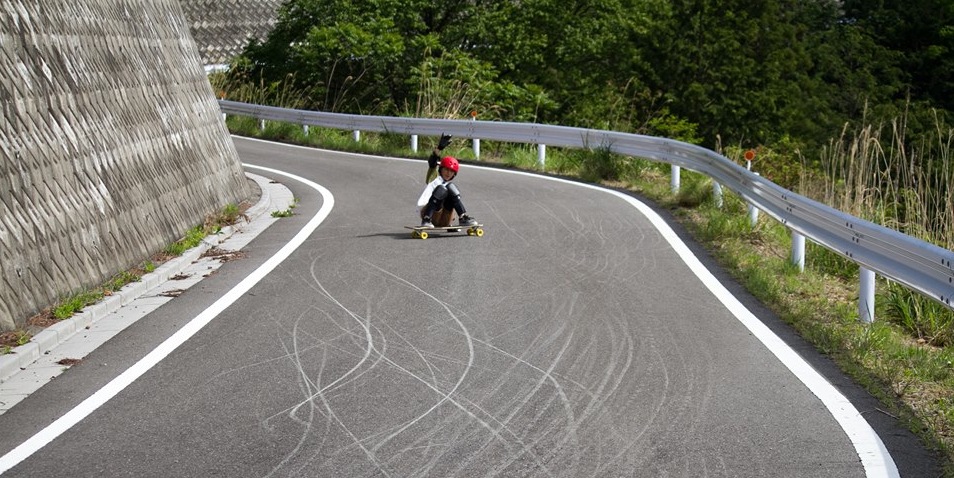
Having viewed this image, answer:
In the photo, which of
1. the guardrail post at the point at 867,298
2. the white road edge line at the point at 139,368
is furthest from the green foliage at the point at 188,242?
the guardrail post at the point at 867,298

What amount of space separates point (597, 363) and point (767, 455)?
1988mm

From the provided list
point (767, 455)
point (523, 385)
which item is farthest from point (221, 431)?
point (767, 455)

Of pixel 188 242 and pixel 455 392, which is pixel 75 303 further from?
pixel 455 392

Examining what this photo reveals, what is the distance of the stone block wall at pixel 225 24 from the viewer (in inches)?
1704

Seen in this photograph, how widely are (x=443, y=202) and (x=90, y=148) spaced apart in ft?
14.0

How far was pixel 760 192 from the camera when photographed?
12.8 meters

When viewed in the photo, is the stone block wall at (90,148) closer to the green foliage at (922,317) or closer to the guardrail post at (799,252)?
the guardrail post at (799,252)

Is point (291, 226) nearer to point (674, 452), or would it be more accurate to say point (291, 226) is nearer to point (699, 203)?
point (699, 203)

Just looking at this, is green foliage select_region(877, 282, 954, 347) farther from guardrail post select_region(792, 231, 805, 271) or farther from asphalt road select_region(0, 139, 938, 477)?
guardrail post select_region(792, 231, 805, 271)

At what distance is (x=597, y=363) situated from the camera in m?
7.72

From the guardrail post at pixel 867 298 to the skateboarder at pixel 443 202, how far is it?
5.41 m

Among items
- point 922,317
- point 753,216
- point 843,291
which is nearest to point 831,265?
point 843,291

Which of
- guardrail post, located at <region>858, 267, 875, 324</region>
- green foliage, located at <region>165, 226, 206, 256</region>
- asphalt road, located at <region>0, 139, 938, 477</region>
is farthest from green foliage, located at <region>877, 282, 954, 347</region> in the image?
green foliage, located at <region>165, 226, 206, 256</region>

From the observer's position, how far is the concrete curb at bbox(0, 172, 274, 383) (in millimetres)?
7727
